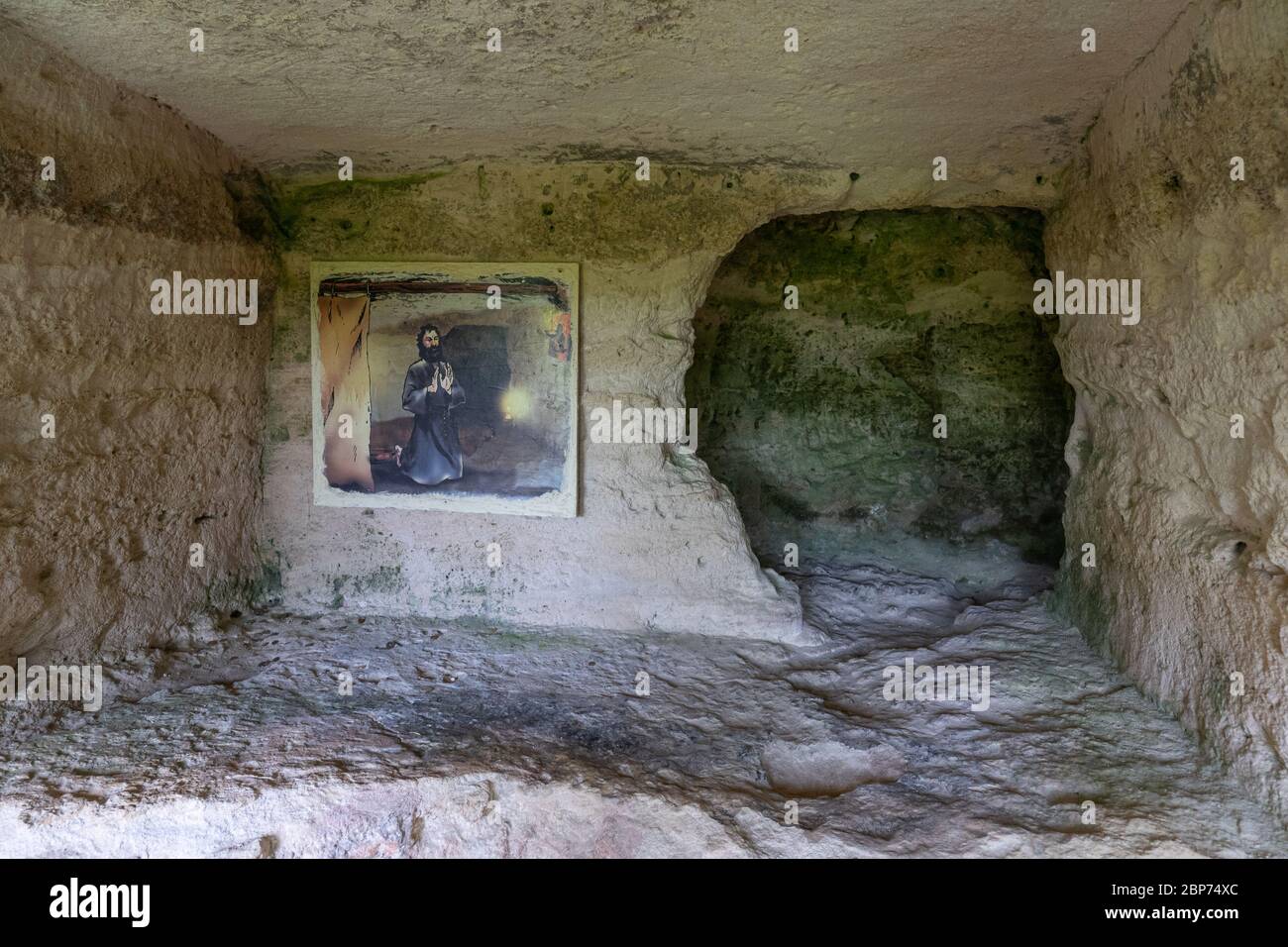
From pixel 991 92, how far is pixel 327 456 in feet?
11.6

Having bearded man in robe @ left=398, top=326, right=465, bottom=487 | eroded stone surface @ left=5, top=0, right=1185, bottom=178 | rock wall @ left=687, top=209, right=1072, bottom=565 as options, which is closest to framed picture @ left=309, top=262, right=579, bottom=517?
bearded man in robe @ left=398, top=326, right=465, bottom=487

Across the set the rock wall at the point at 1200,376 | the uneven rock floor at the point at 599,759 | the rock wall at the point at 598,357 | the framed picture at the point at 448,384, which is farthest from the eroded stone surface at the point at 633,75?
the uneven rock floor at the point at 599,759

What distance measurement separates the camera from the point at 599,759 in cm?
315

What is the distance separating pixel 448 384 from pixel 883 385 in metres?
2.96

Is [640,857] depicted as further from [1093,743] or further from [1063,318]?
[1063,318]

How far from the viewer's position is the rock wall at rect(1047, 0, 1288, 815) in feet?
8.50

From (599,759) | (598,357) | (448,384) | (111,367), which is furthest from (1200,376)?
(111,367)

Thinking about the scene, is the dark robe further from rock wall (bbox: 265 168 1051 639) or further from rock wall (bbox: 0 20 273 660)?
rock wall (bbox: 0 20 273 660)

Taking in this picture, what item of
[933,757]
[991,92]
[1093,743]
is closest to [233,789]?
[933,757]

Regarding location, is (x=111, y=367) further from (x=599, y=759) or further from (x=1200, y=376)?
(x=1200, y=376)

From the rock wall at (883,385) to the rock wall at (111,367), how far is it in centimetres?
293

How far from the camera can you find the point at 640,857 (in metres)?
2.73

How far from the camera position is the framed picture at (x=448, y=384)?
14.7ft

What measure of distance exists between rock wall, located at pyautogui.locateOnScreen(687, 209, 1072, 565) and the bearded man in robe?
195cm
